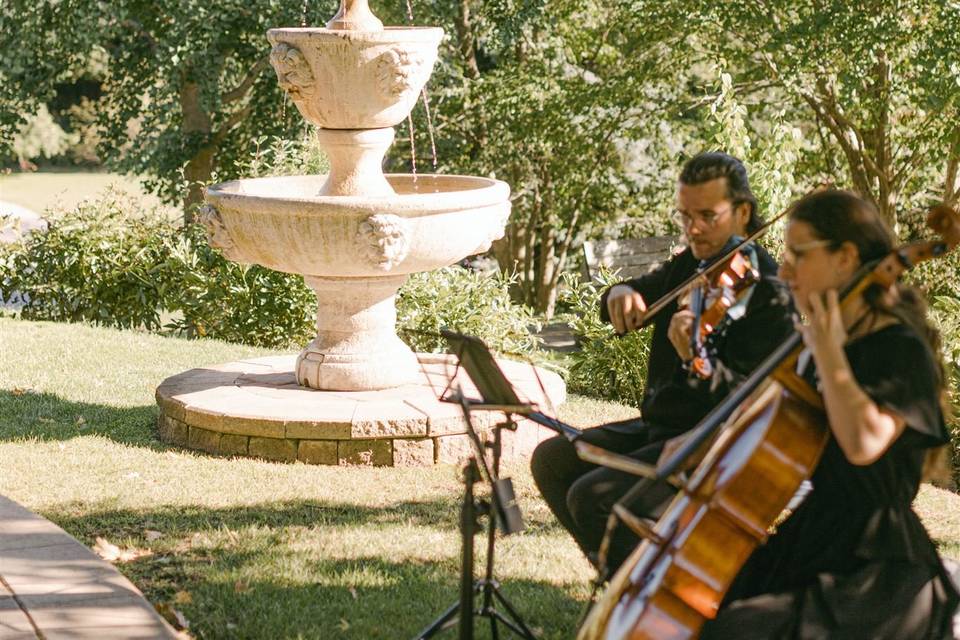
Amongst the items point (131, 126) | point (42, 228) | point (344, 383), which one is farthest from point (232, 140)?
point (131, 126)

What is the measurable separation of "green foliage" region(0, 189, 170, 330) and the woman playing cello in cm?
789

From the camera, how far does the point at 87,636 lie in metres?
3.64

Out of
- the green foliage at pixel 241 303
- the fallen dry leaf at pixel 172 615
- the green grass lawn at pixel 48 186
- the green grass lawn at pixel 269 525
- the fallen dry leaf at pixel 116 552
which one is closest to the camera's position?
the fallen dry leaf at pixel 172 615

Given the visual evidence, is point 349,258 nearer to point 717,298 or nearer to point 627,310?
point 627,310

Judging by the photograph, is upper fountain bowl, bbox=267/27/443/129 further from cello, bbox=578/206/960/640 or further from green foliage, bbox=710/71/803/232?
cello, bbox=578/206/960/640

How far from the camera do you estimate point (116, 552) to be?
4629 mm

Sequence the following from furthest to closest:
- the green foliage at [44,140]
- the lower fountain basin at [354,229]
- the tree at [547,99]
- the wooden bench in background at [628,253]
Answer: the green foliage at [44,140], the tree at [547,99], the wooden bench in background at [628,253], the lower fountain basin at [354,229]

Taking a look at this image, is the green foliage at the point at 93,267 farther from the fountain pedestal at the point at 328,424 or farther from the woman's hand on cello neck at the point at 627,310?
the woman's hand on cello neck at the point at 627,310

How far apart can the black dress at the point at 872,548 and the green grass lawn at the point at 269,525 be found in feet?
3.87

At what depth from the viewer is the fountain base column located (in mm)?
6457

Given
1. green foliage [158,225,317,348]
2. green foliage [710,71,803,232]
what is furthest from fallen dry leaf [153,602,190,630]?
green foliage [710,71,803,232]

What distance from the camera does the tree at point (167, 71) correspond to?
12586 mm

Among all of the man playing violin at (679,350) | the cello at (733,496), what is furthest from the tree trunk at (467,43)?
the cello at (733,496)

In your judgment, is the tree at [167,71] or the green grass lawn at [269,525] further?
the tree at [167,71]
